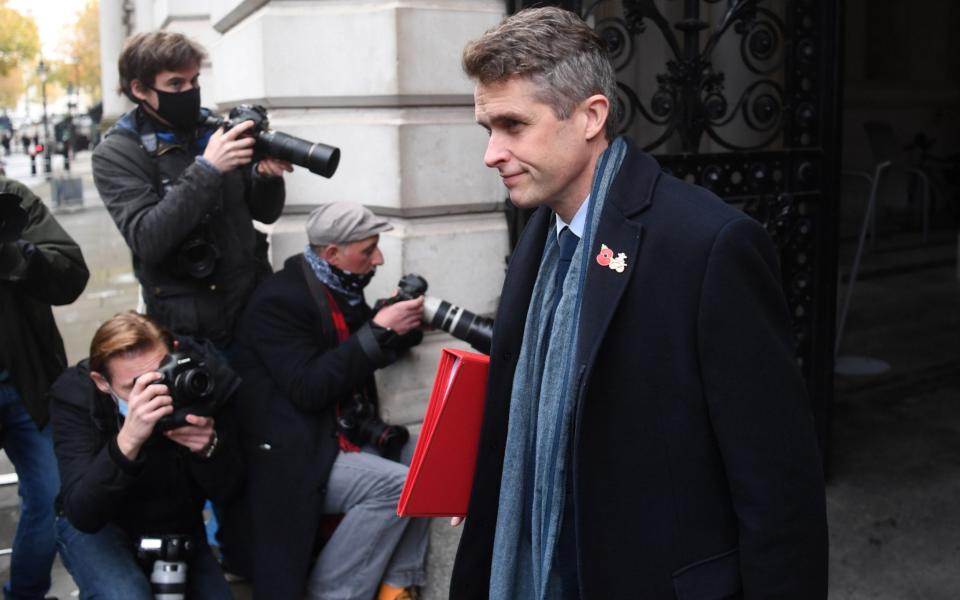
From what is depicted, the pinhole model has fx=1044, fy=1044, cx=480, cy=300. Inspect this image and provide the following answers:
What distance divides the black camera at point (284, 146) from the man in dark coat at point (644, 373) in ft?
5.44

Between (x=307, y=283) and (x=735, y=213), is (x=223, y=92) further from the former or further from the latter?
(x=735, y=213)

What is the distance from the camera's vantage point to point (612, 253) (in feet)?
6.17

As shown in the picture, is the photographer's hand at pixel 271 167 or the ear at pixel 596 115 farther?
the photographer's hand at pixel 271 167

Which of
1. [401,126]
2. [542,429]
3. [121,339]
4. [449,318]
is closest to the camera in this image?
[542,429]

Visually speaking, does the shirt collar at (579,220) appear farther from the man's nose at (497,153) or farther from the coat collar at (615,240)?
the man's nose at (497,153)

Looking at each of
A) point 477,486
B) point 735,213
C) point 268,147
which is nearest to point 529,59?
point 735,213

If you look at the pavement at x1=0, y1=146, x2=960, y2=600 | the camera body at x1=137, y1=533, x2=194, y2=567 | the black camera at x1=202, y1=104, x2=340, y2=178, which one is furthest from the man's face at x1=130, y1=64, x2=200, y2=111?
the pavement at x1=0, y1=146, x2=960, y2=600

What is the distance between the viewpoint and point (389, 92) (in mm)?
4008

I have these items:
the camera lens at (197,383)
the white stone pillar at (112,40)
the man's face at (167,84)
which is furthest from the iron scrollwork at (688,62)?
the white stone pillar at (112,40)

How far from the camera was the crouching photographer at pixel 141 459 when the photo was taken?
124 inches

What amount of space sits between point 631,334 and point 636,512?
0.33 m

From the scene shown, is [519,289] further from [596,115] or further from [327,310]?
[327,310]

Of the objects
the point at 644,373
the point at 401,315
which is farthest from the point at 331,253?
the point at 644,373

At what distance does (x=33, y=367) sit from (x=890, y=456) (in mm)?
3944
